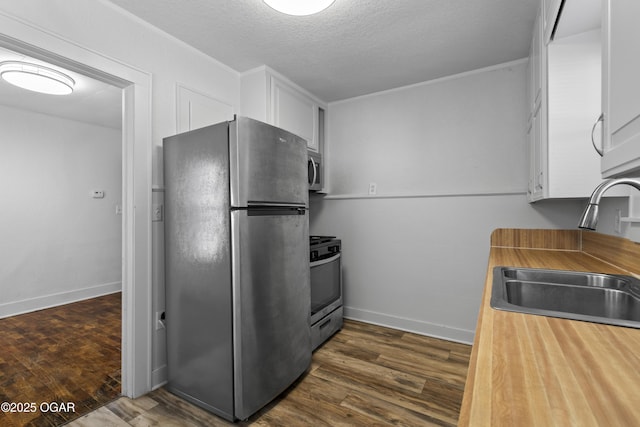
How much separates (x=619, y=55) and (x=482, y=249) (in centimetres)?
207

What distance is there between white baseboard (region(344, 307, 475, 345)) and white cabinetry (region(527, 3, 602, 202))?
1.54 metres

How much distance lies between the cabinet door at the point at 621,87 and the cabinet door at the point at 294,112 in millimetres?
2084

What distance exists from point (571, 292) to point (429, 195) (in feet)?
5.32

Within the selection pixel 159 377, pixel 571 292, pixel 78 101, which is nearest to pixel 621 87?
pixel 571 292

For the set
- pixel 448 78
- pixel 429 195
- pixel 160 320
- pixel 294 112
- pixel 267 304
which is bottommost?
pixel 160 320

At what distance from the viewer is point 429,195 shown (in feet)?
8.86

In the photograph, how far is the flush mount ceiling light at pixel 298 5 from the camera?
1.49m

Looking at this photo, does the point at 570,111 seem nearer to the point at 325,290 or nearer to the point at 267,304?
the point at 267,304

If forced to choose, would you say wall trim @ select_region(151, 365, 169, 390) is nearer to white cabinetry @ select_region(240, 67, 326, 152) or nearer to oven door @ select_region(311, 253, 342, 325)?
oven door @ select_region(311, 253, 342, 325)

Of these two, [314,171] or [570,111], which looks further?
[314,171]

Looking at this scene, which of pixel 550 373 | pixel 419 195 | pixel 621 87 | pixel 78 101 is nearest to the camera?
pixel 550 373

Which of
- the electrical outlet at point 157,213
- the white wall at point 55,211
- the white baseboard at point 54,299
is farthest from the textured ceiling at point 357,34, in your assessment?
the white baseboard at point 54,299

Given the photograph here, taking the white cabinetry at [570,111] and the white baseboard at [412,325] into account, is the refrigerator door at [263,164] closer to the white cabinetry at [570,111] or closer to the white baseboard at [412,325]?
the white cabinetry at [570,111]

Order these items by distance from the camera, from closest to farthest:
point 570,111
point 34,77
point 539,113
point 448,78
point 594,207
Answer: point 594,207, point 570,111, point 539,113, point 34,77, point 448,78
